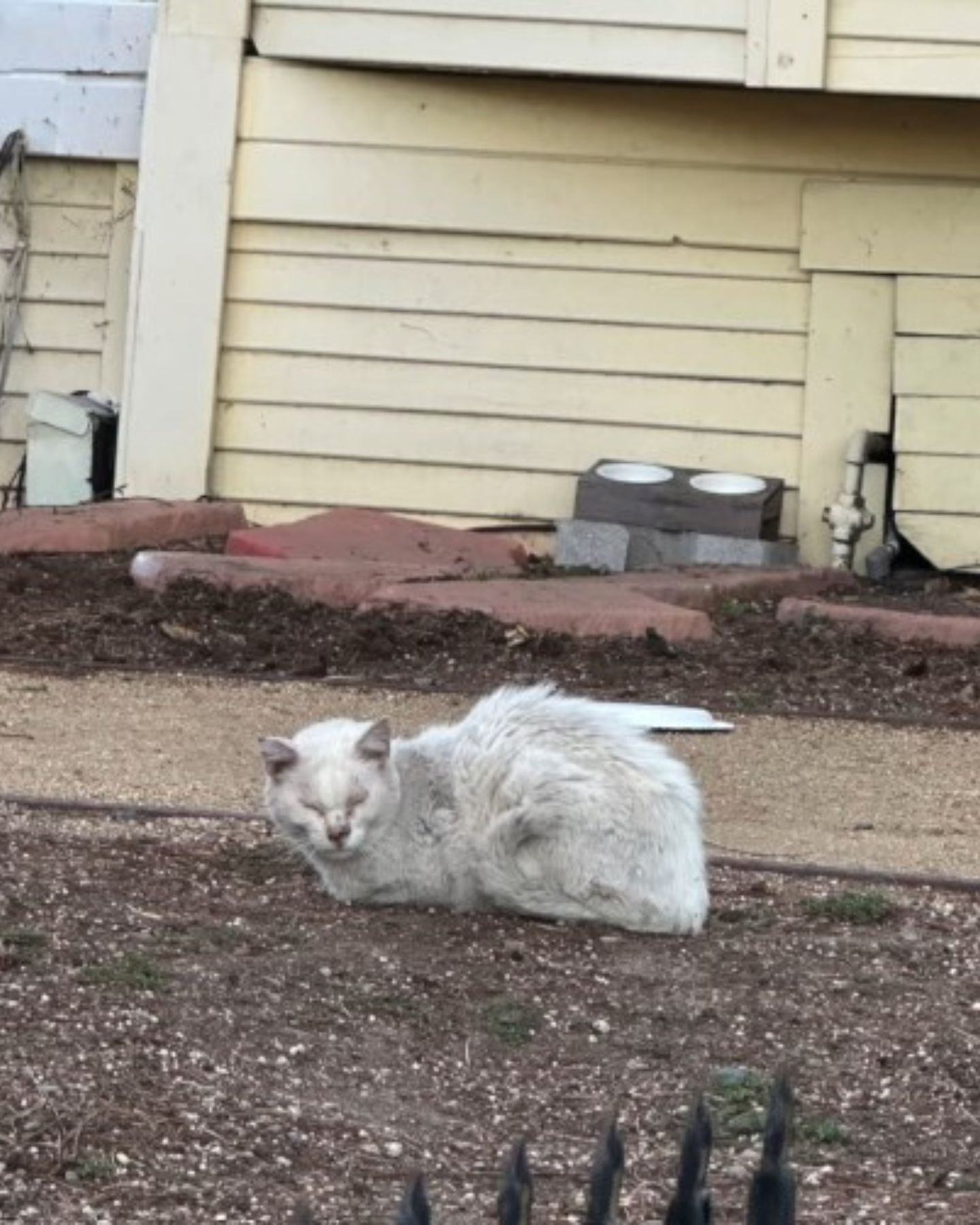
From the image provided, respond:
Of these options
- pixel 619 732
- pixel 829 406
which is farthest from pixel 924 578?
pixel 619 732

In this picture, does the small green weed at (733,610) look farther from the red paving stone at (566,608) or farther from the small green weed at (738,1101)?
the small green weed at (738,1101)

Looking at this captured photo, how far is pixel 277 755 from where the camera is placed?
20.2 ft

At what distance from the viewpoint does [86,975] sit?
5.38 meters

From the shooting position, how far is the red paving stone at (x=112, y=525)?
10.5 m

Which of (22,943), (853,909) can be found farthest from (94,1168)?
(853,909)

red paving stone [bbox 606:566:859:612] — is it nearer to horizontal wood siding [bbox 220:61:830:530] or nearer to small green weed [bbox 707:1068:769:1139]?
horizontal wood siding [bbox 220:61:830:530]

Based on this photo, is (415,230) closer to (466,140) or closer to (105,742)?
(466,140)

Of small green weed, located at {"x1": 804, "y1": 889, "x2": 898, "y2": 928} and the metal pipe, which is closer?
small green weed, located at {"x1": 804, "y1": 889, "x2": 898, "y2": 928}

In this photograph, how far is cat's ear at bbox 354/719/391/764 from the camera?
6.16 metres

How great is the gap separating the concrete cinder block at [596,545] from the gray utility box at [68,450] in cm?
196

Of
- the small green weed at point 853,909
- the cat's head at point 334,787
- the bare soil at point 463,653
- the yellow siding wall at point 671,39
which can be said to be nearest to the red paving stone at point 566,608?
the bare soil at point 463,653

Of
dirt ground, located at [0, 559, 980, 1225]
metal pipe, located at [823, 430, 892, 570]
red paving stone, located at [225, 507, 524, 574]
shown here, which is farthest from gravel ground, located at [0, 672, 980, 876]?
metal pipe, located at [823, 430, 892, 570]

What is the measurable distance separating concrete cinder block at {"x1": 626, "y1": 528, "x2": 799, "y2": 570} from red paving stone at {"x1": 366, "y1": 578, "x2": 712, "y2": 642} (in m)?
1.23

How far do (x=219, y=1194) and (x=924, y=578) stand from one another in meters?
7.22
